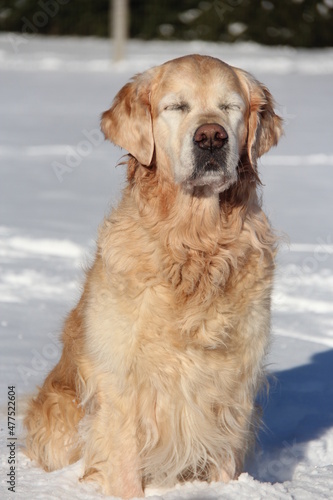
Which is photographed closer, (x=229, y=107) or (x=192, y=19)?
(x=229, y=107)

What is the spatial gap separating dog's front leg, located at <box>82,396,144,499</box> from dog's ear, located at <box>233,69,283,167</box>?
3.95 ft

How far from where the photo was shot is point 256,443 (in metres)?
4.15

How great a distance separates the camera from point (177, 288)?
3.55 metres

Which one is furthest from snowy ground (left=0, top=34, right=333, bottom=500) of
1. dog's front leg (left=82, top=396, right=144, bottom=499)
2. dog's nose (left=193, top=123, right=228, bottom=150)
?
dog's nose (left=193, top=123, right=228, bottom=150)

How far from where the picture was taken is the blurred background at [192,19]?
772 inches

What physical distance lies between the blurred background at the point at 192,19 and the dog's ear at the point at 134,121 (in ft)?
53.7

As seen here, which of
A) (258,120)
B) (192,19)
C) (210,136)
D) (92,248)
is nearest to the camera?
(210,136)

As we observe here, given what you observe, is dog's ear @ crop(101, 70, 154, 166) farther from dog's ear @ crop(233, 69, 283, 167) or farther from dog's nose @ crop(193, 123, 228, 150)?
dog's ear @ crop(233, 69, 283, 167)

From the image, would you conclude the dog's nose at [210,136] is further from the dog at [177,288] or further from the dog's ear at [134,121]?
the dog's ear at [134,121]

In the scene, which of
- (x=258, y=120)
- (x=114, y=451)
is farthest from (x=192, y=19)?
(x=114, y=451)

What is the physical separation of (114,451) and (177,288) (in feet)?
2.35

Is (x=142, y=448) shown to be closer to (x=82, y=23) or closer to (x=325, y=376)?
(x=325, y=376)

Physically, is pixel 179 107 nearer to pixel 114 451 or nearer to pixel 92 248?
pixel 114 451

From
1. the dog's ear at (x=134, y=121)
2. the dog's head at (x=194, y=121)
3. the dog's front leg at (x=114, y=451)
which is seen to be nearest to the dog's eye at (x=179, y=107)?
the dog's head at (x=194, y=121)
